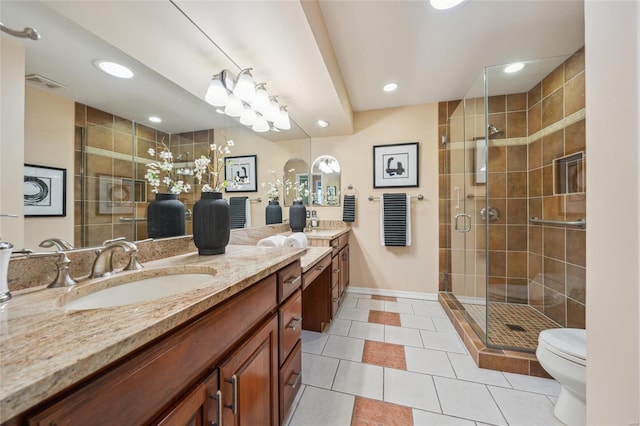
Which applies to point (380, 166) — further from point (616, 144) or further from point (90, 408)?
point (90, 408)

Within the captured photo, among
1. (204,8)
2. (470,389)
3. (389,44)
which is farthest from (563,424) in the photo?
(204,8)

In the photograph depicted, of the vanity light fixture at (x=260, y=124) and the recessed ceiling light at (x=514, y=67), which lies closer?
the vanity light fixture at (x=260, y=124)

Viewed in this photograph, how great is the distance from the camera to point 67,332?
1.35 ft

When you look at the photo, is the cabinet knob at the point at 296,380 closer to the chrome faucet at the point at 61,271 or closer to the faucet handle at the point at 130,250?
the faucet handle at the point at 130,250

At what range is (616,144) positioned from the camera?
1.75 ft

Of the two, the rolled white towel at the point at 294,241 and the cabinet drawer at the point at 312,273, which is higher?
the rolled white towel at the point at 294,241

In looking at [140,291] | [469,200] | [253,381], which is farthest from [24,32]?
[469,200]

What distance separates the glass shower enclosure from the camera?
196 centimetres

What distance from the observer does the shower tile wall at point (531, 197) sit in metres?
1.90

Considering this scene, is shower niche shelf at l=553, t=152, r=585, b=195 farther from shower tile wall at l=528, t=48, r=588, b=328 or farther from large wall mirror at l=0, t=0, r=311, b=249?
large wall mirror at l=0, t=0, r=311, b=249

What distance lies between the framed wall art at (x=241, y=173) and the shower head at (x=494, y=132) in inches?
93.3

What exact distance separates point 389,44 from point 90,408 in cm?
233

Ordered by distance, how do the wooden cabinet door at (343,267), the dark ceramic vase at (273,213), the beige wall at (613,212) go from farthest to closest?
the wooden cabinet door at (343,267) → the dark ceramic vase at (273,213) → the beige wall at (613,212)

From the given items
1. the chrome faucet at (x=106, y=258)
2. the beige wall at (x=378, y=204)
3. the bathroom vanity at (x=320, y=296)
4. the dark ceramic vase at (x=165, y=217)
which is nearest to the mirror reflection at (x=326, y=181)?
the beige wall at (x=378, y=204)
